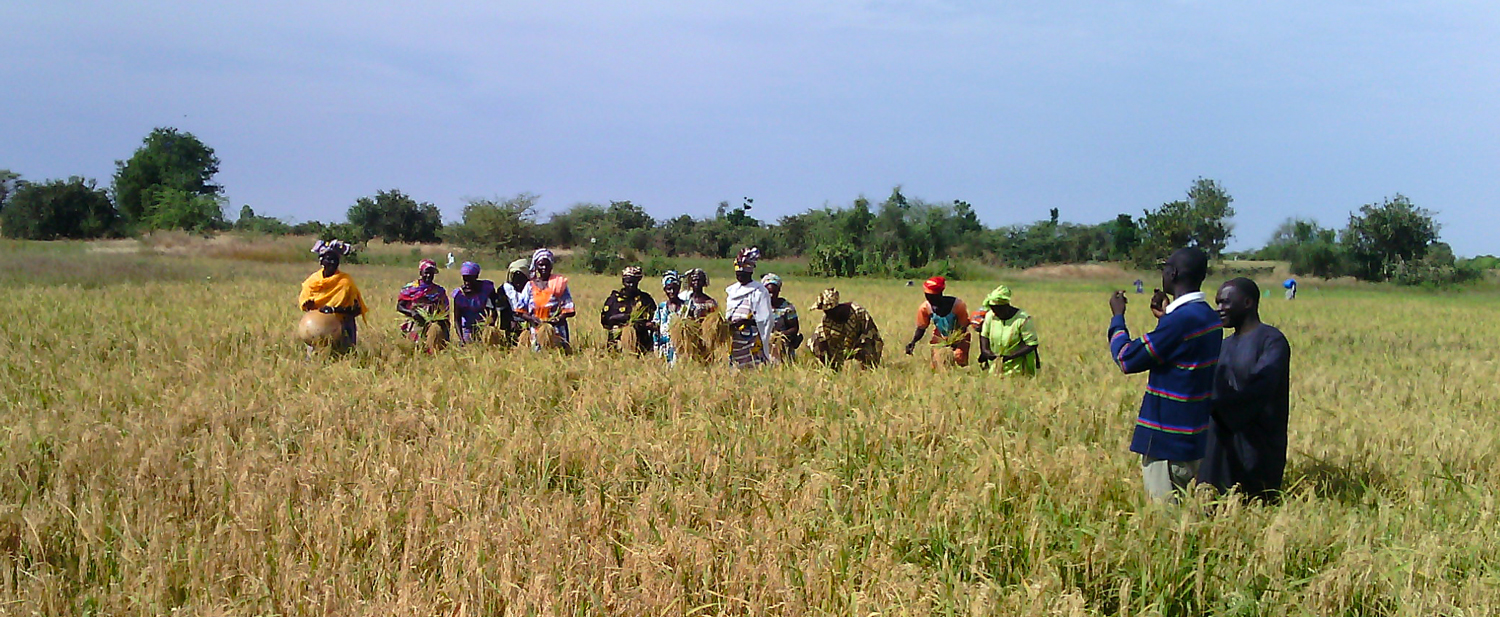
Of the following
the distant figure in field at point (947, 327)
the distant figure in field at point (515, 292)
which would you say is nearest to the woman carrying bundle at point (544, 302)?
the distant figure in field at point (515, 292)

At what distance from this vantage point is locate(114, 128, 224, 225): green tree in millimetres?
68375

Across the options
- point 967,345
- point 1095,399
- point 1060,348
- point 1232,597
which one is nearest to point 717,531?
point 1232,597

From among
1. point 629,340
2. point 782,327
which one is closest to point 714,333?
point 782,327

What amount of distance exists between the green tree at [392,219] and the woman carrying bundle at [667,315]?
6302 centimetres

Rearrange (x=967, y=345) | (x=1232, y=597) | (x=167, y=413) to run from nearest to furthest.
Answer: (x=1232, y=597)
(x=167, y=413)
(x=967, y=345)

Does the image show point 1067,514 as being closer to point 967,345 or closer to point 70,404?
point 967,345

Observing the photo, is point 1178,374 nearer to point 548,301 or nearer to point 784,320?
point 784,320

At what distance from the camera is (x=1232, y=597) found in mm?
3430

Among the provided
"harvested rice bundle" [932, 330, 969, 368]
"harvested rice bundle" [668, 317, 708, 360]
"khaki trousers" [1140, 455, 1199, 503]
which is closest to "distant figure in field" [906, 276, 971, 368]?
"harvested rice bundle" [932, 330, 969, 368]

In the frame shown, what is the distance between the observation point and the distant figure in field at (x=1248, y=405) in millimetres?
4422

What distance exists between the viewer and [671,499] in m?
4.42

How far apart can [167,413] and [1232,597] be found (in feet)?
20.2

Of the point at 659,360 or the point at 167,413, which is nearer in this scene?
the point at 167,413

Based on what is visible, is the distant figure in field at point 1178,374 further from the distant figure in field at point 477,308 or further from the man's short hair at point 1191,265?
the distant figure in field at point 477,308
